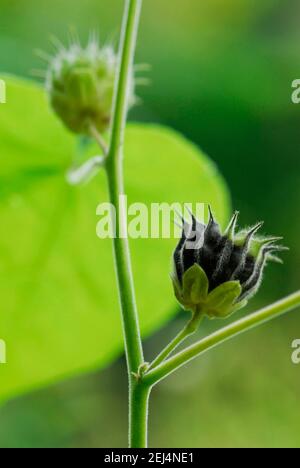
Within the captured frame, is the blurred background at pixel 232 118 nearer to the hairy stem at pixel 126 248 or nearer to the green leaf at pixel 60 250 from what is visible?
the green leaf at pixel 60 250

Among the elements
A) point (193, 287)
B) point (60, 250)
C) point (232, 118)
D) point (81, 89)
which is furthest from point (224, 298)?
point (232, 118)

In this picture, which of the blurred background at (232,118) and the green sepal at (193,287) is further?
the blurred background at (232,118)

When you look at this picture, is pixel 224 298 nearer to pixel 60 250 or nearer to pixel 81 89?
pixel 81 89

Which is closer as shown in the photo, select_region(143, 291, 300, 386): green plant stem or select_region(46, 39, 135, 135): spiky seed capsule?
select_region(143, 291, 300, 386): green plant stem

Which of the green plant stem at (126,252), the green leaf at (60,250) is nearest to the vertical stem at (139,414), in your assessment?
the green plant stem at (126,252)

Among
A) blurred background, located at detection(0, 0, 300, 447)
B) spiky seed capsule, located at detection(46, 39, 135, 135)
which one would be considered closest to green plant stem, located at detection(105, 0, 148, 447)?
spiky seed capsule, located at detection(46, 39, 135, 135)

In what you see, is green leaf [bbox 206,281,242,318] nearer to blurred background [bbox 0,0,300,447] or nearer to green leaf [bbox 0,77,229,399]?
green leaf [bbox 0,77,229,399]
